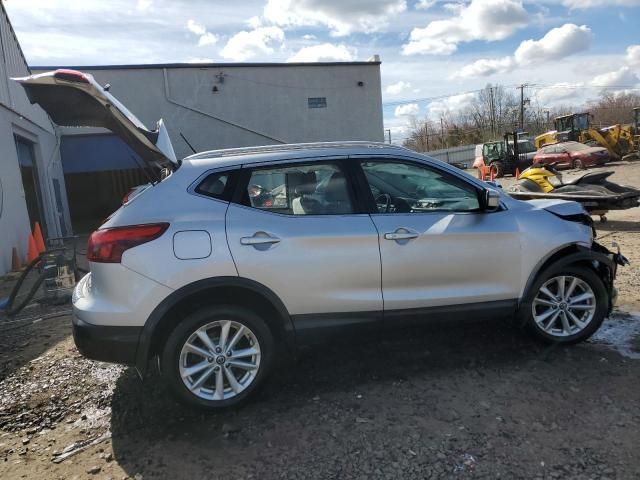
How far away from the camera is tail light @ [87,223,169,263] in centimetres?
329

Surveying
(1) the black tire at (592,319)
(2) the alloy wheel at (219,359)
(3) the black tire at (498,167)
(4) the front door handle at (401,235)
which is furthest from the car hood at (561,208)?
(3) the black tire at (498,167)

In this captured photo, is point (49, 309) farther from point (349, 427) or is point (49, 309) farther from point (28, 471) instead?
point (349, 427)

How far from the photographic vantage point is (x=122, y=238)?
330cm

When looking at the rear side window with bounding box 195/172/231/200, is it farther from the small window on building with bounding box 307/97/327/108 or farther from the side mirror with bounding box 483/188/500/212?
the small window on building with bounding box 307/97/327/108

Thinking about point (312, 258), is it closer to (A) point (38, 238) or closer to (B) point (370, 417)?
(B) point (370, 417)

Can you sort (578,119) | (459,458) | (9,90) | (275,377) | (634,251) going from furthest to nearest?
(578,119)
(9,90)
(634,251)
(275,377)
(459,458)

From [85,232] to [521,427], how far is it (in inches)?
785

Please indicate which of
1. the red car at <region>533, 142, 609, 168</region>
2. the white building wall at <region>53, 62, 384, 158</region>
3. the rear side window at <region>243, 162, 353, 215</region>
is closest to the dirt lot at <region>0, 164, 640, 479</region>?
the rear side window at <region>243, 162, 353, 215</region>

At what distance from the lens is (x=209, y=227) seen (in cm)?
338

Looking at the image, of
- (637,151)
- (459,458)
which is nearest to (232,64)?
(459,458)

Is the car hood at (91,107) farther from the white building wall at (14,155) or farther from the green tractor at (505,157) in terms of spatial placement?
the green tractor at (505,157)

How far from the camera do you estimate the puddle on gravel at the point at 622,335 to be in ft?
13.8

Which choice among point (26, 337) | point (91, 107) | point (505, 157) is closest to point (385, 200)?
point (91, 107)

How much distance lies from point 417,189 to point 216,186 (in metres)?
1.55
